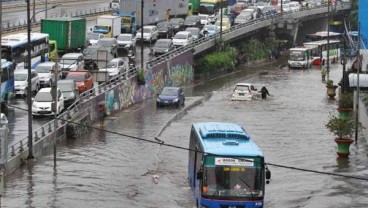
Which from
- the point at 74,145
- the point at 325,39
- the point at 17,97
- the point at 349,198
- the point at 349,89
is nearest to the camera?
the point at 349,198

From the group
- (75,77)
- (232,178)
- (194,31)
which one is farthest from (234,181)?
(194,31)

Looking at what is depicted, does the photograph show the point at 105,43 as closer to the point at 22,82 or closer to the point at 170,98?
the point at 170,98

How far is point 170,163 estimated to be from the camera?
148 feet

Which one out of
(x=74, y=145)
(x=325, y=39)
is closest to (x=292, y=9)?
(x=325, y=39)

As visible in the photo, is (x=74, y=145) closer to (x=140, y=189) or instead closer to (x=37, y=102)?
(x=37, y=102)

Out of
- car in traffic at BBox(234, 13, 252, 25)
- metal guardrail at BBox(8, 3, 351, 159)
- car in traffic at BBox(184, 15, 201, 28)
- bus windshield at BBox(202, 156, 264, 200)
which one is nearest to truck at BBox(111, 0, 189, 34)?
car in traffic at BBox(184, 15, 201, 28)

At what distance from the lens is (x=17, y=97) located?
5881cm

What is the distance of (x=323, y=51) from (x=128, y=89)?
45.8 m

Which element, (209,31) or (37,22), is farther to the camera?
(209,31)

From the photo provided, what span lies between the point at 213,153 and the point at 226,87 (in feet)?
161

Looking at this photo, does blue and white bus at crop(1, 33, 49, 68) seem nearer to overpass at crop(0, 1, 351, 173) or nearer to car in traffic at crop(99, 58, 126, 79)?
car in traffic at crop(99, 58, 126, 79)

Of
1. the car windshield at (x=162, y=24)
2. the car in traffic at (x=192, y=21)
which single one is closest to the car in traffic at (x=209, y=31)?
the car in traffic at (x=192, y=21)

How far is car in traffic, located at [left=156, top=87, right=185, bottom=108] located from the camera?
215 ft

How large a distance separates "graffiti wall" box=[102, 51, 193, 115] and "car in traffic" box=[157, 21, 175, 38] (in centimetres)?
839
